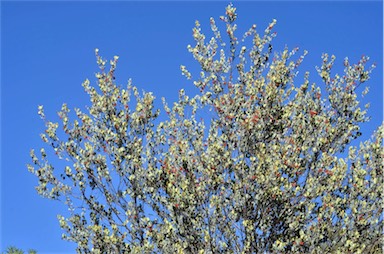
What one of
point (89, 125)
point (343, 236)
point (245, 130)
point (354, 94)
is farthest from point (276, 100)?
point (89, 125)

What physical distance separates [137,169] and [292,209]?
15.8 ft

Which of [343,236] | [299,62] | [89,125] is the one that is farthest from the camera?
[299,62]

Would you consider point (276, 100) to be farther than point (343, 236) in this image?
Yes

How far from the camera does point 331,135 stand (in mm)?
A: 18203

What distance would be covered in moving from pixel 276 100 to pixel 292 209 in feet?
12.3

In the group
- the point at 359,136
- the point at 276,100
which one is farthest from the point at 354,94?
the point at 276,100

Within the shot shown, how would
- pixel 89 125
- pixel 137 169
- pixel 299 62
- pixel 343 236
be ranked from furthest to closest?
1. pixel 299 62
2. pixel 89 125
3. pixel 137 169
4. pixel 343 236

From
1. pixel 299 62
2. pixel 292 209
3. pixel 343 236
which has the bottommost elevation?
pixel 343 236

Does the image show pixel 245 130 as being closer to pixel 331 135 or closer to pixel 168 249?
Result: pixel 331 135

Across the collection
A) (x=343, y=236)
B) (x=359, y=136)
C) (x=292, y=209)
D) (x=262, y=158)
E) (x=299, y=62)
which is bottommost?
(x=343, y=236)

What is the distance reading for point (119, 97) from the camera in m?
19.0

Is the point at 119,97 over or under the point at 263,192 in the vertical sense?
over

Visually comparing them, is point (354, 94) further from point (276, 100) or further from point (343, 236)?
point (343, 236)

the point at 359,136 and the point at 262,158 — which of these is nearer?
the point at 262,158
